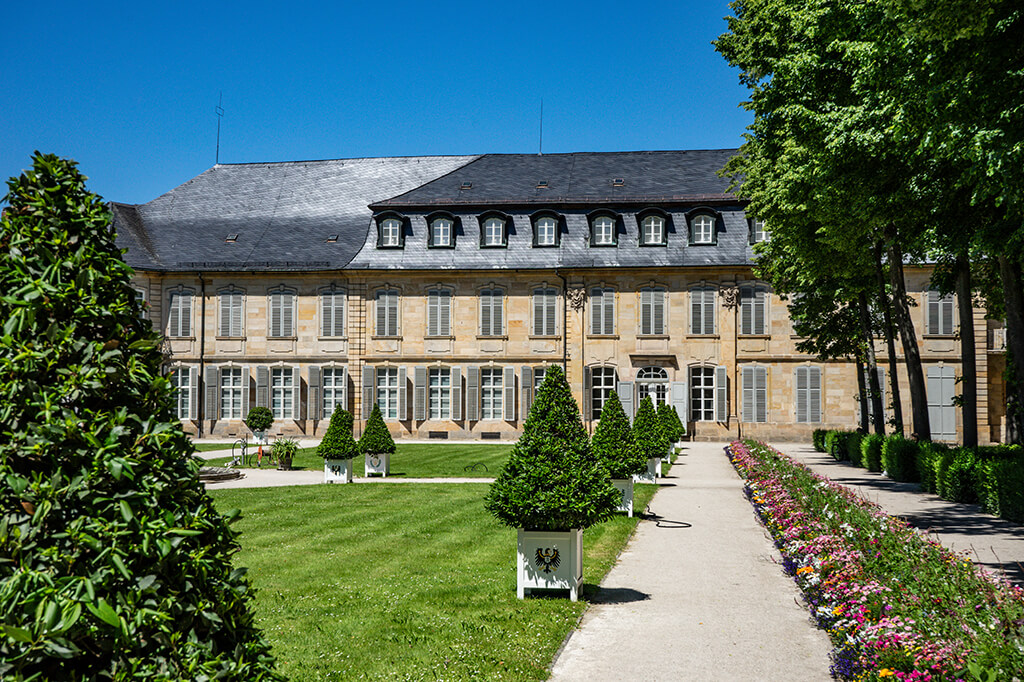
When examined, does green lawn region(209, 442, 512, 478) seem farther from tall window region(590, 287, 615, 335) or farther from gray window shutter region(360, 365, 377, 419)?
tall window region(590, 287, 615, 335)

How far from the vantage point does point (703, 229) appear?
1535 inches

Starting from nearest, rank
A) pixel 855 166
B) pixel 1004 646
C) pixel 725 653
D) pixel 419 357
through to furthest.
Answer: pixel 1004 646, pixel 725 653, pixel 855 166, pixel 419 357

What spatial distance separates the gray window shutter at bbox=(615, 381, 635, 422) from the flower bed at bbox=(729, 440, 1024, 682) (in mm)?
27630

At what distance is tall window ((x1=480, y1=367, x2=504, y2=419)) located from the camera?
130ft

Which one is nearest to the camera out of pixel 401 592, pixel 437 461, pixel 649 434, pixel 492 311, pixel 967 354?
pixel 401 592

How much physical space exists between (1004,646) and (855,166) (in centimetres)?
1136

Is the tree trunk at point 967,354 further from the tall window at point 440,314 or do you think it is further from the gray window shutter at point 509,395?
the tall window at point 440,314

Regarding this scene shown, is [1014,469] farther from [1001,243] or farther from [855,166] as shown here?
[855,166]

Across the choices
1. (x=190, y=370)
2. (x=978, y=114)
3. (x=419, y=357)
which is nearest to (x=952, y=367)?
(x=419, y=357)

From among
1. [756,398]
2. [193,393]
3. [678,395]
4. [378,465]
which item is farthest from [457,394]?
[378,465]

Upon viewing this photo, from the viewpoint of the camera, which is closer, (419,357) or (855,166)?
(855,166)

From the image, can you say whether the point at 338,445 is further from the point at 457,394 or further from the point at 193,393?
the point at 193,393

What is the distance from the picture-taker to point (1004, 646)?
4.67 metres

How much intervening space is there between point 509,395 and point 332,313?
28.7ft
